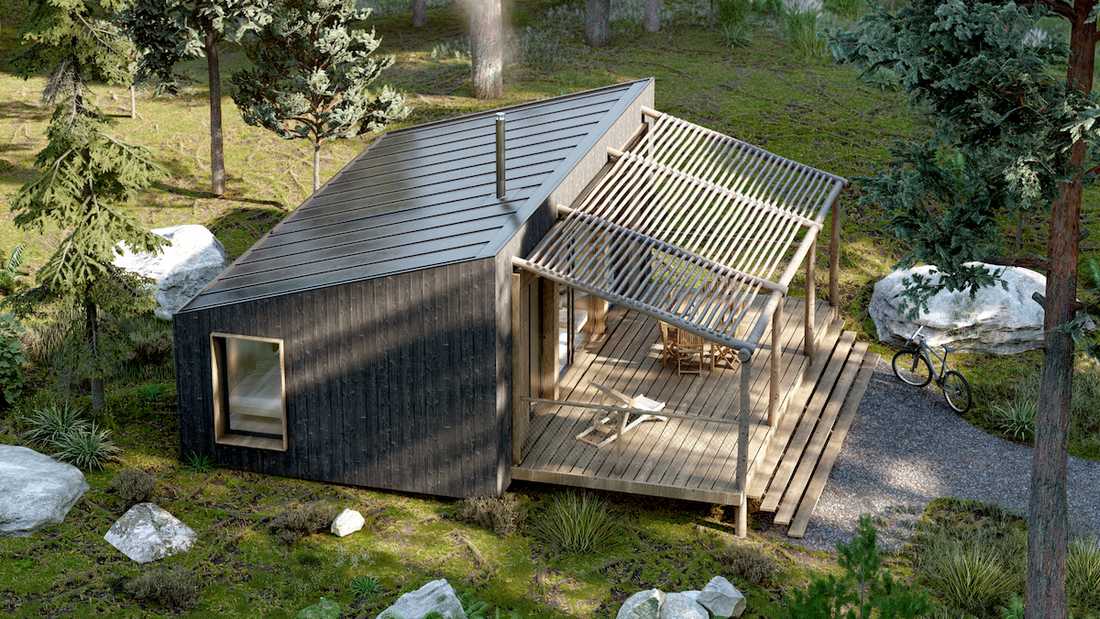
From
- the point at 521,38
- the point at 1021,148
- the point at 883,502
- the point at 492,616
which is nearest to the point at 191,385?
the point at 492,616

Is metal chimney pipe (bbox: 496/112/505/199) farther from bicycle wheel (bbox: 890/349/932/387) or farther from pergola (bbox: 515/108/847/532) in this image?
bicycle wheel (bbox: 890/349/932/387)

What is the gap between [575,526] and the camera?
12453 millimetres

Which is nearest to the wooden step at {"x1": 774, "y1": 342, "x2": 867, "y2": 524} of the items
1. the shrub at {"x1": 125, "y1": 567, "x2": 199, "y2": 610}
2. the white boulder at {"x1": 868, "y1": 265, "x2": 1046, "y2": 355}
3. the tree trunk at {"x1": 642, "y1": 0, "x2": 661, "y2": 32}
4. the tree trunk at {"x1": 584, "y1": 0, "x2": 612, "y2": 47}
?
the white boulder at {"x1": 868, "y1": 265, "x2": 1046, "y2": 355}

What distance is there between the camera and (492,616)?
447 inches

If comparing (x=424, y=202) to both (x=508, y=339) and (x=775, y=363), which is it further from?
(x=775, y=363)

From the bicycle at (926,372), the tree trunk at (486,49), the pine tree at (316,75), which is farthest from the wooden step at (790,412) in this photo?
the tree trunk at (486,49)

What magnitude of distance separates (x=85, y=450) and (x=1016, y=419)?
1147cm

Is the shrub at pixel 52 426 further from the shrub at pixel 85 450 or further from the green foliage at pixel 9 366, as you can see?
the green foliage at pixel 9 366

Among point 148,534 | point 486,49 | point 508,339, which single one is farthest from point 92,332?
point 486,49

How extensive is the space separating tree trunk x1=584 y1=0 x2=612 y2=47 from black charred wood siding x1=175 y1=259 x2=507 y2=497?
1794 cm

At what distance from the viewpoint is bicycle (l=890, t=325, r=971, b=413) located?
1595 cm

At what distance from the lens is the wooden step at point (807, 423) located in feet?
43.7

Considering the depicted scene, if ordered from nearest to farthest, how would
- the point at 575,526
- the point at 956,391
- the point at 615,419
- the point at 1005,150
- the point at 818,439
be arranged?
the point at 1005,150
the point at 575,526
the point at 615,419
the point at 818,439
the point at 956,391

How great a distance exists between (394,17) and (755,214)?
2050cm
